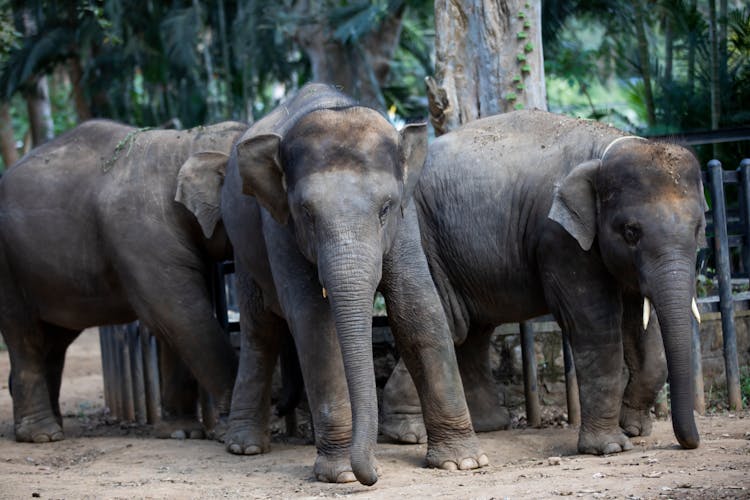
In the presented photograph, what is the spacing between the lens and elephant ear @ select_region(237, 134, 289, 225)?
245 inches

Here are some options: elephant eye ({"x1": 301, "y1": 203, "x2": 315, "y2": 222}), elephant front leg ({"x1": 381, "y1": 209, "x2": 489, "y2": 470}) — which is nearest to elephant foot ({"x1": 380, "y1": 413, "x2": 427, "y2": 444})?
elephant front leg ({"x1": 381, "y1": 209, "x2": 489, "y2": 470})

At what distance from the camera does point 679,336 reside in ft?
19.7

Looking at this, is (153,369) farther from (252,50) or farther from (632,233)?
(252,50)

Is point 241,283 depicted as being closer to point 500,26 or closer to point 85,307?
point 85,307

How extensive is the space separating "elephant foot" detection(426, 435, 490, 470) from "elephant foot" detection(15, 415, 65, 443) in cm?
376

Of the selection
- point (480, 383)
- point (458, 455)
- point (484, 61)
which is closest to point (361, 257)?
point (458, 455)

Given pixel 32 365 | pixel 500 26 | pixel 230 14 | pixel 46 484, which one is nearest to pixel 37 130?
pixel 230 14

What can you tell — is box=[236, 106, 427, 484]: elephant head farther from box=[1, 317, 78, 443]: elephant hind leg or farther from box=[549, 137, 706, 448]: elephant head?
box=[1, 317, 78, 443]: elephant hind leg

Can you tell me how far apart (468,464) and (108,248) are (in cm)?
340

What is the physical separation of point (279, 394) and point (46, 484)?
2.70 metres

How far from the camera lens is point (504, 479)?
5789mm

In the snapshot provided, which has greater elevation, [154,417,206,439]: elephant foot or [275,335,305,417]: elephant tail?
[275,335,305,417]: elephant tail

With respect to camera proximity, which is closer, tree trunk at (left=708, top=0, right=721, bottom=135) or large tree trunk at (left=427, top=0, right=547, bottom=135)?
large tree trunk at (left=427, top=0, right=547, bottom=135)

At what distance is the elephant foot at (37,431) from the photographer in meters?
8.96
